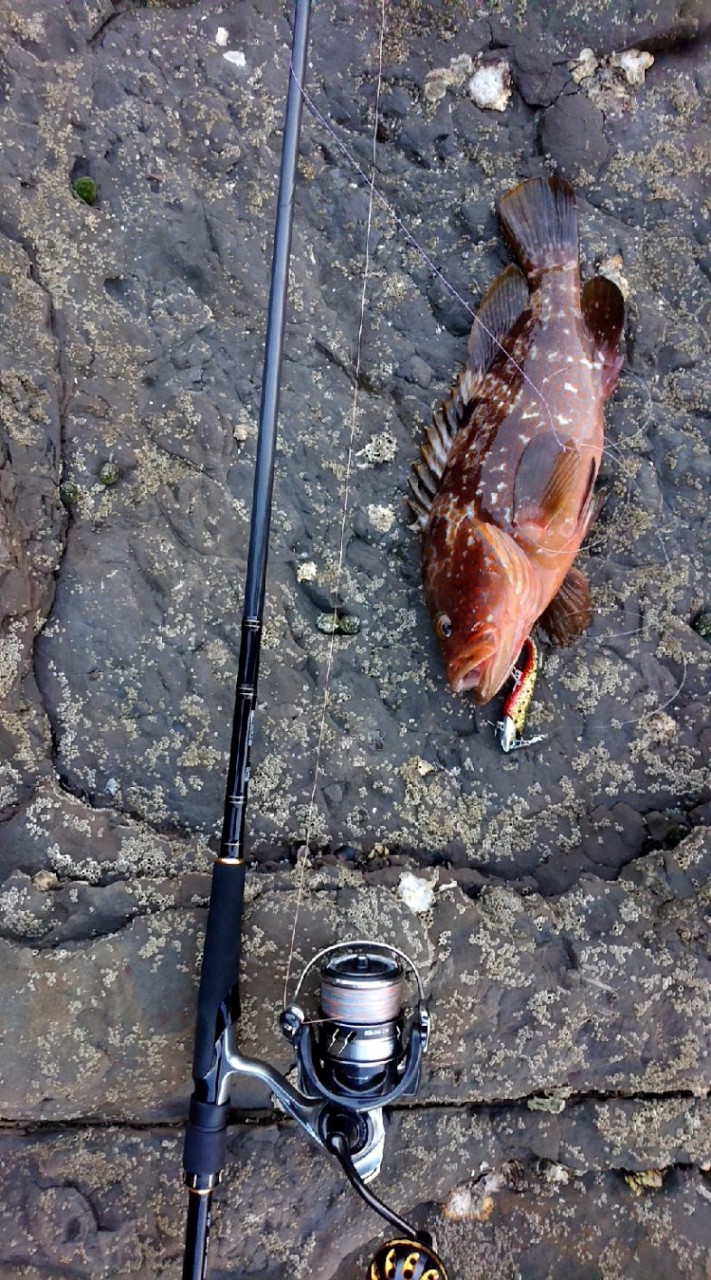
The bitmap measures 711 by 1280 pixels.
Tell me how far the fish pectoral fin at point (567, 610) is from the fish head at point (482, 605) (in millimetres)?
187

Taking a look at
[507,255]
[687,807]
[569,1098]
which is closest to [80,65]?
[507,255]

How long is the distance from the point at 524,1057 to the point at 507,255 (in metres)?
2.84

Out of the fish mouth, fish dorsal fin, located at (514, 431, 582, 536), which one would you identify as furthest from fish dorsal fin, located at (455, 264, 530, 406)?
the fish mouth

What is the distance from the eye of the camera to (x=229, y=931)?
2338 millimetres

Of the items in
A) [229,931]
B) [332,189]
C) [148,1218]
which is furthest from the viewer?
[332,189]

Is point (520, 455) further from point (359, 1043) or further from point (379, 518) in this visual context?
point (359, 1043)

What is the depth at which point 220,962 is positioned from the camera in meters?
2.32

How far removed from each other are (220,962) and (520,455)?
6.17 feet

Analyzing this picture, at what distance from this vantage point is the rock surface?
2590 mm

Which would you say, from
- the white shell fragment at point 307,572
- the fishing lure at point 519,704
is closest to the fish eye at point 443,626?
the fishing lure at point 519,704

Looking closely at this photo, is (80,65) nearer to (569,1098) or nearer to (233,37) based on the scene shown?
(233,37)

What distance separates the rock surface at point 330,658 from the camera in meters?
2.59

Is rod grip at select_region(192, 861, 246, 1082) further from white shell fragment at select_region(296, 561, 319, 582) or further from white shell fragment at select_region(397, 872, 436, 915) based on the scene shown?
white shell fragment at select_region(296, 561, 319, 582)

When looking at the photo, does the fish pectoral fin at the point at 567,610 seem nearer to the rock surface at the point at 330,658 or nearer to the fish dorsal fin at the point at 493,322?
the rock surface at the point at 330,658
